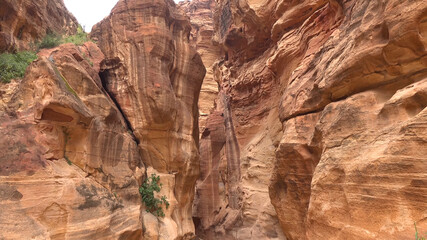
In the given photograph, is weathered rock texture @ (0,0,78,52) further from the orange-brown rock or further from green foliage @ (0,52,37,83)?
the orange-brown rock

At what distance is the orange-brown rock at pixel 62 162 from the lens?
5.52 meters

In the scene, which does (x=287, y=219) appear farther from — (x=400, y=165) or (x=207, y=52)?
(x=207, y=52)

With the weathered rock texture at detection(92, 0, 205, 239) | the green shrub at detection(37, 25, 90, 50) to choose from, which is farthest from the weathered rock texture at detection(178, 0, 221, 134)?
the green shrub at detection(37, 25, 90, 50)

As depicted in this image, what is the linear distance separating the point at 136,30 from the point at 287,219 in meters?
9.18

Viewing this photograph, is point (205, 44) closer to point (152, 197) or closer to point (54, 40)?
point (54, 40)

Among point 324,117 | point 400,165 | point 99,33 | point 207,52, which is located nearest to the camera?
point 400,165

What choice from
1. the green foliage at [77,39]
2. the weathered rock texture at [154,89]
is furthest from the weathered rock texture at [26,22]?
the weathered rock texture at [154,89]

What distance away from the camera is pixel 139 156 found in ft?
32.7

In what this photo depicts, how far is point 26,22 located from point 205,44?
23.2 metres

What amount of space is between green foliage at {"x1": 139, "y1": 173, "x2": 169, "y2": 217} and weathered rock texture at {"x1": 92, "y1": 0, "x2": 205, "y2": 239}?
34cm

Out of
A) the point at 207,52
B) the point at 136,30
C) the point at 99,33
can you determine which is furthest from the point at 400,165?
the point at 207,52

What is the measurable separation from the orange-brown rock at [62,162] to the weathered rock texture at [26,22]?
183 centimetres

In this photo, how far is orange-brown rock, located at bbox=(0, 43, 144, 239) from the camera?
18.1 feet

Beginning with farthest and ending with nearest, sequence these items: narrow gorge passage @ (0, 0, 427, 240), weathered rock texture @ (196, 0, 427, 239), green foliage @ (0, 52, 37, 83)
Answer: green foliage @ (0, 52, 37, 83) → narrow gorge passage @ (0, 0, 427, 240) → weathered rock texture @ (196, 0, 427, 239)
